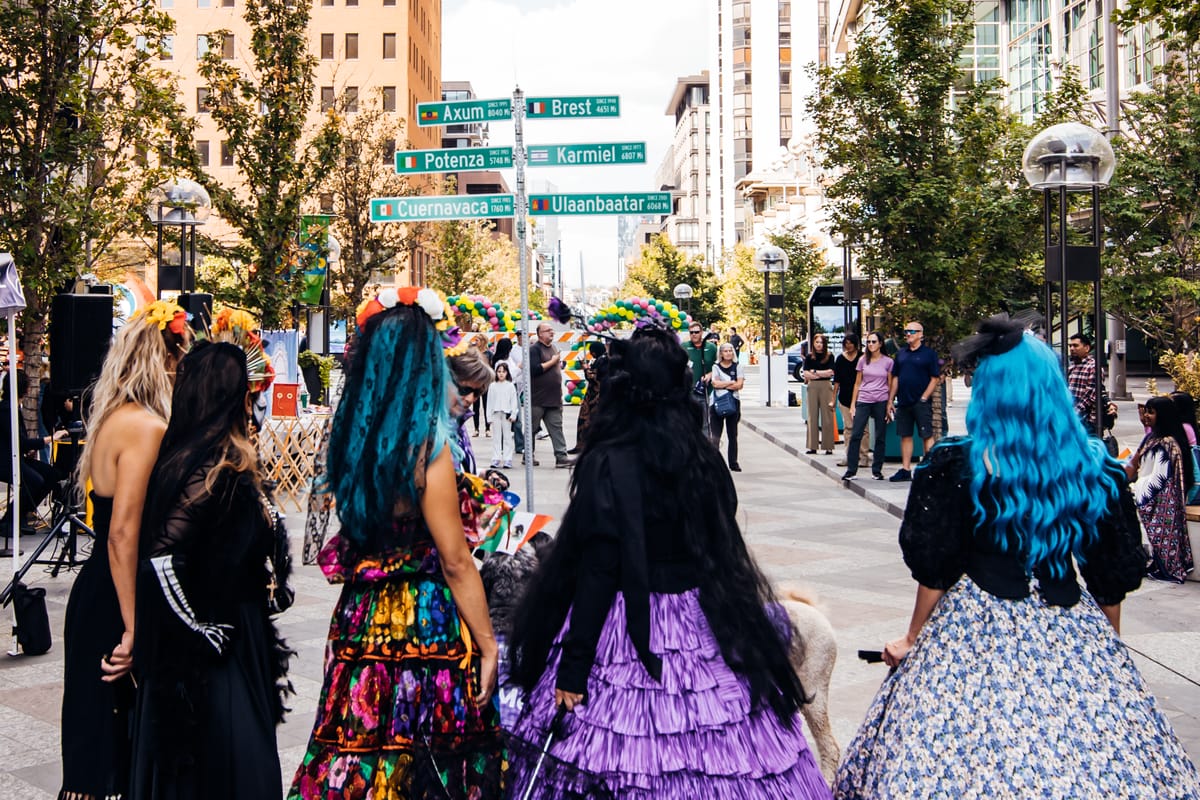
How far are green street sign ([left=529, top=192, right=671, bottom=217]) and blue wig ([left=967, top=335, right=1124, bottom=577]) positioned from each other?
19.7 feet

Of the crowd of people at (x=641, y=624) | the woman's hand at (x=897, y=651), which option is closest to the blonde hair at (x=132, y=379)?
the crowd of people at (x=641, y=624)

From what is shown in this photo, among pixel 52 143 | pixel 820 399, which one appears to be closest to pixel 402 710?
pixel 52 143

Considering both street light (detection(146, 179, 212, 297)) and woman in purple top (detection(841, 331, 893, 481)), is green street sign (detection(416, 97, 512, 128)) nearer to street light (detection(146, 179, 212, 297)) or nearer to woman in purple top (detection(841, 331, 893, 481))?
woman in purple top (detection(841, 331, 893, 481))

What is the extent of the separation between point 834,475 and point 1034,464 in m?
12.8

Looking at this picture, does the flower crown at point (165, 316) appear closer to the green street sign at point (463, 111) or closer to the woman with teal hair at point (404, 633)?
the woman with teal hair at point (404, 633)

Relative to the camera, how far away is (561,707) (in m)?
3.35

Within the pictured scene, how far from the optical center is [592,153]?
958cm

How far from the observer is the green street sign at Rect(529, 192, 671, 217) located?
30.5 feet

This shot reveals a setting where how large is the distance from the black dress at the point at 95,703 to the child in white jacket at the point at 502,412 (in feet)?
41.4

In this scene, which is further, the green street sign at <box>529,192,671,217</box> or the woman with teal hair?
→ the green street sign at <box>529,192,671,217</box>

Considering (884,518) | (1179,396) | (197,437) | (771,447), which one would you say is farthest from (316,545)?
(771,447)

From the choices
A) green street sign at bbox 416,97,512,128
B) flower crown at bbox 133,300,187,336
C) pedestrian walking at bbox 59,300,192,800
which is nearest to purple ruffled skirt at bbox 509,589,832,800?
pedestrian walking at bbox 59,300,192,800

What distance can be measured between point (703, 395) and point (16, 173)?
30.4 feet

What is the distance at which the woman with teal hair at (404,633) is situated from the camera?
3.33 meters
